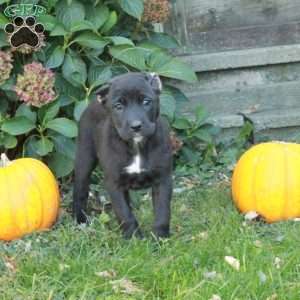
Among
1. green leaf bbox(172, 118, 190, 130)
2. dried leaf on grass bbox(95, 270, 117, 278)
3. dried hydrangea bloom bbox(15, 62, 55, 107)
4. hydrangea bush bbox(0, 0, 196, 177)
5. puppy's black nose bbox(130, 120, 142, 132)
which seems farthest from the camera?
green leaf bbox(172, 118, 190, 130)

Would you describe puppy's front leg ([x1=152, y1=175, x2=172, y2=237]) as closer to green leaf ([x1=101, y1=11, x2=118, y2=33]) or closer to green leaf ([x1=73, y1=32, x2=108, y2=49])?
green leaf ([x1=73, y1=32, x2=108, y2=49])

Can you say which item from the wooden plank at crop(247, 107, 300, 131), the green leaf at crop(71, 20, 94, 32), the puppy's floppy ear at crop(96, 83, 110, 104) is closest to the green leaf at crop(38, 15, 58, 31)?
the green leaf at crop(71, 20, 94, 32)

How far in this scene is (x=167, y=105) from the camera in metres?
5.88

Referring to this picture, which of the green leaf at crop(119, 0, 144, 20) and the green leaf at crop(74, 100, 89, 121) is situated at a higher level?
the green leaf at crop(119, 0, 144, 20)

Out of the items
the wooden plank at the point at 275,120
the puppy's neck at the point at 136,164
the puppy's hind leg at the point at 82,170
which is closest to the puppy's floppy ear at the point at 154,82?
the puppy's neck at the point at 136,164


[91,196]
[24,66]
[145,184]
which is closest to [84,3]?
[24,66]

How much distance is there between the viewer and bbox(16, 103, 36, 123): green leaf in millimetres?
5512

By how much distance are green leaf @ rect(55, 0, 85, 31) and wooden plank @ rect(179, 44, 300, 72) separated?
149 cm

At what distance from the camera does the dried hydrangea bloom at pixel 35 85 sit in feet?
17.4

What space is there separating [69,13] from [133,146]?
158cm

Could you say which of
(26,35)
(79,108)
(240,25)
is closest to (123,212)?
(79,108)

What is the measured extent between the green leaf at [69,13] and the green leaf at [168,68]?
26.1 inches

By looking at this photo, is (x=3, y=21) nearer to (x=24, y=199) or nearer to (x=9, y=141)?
(x=9, y=141)

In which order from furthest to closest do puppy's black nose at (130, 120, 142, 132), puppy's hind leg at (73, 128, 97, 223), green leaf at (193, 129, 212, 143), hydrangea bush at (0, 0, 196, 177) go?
green leaf at (193, 129, 212, 143), hydrangea bush at (0, 0, 196, 177), puppy's hind leg at (73, 128, 97, 223), puppy's black nose at (130, 120, 142, 132)
